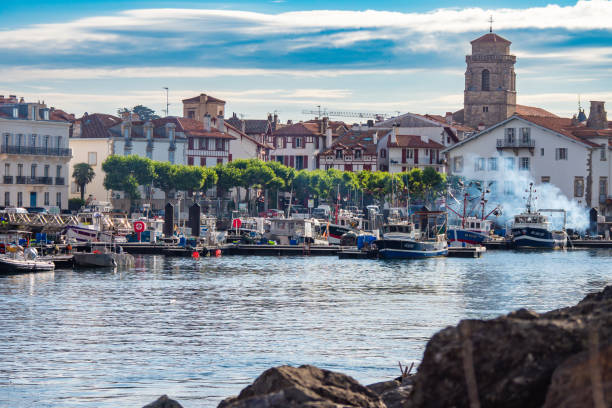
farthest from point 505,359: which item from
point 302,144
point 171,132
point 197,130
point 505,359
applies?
point 302,144

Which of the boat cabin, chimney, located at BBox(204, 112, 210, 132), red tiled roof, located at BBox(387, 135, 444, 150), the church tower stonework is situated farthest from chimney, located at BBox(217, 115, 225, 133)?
the boat cabin

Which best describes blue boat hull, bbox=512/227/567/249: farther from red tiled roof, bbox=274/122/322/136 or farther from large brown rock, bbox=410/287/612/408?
large brown rock, bbox=410/287/612/408

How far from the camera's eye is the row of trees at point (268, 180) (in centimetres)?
12794

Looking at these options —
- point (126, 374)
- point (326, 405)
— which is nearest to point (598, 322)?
point (326, 405)

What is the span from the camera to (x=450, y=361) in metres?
11.7

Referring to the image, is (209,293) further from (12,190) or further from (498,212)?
(498,212)

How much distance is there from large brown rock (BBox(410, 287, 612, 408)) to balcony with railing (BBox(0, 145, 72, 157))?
100 metres

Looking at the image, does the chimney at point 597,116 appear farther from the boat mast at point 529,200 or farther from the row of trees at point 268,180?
the boat mast at point 529,200

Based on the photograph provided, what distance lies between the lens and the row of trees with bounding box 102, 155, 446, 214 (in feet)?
420

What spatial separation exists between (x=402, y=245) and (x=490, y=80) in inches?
3878

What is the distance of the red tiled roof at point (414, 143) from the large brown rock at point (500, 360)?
138507 mm

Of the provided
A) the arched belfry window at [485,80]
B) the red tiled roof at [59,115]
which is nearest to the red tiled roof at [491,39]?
the arched belfry window at [485,80]

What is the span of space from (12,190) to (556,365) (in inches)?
3991

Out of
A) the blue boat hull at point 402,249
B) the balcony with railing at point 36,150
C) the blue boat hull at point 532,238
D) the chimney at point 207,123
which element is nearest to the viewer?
the blue boat hull at point 402,249
